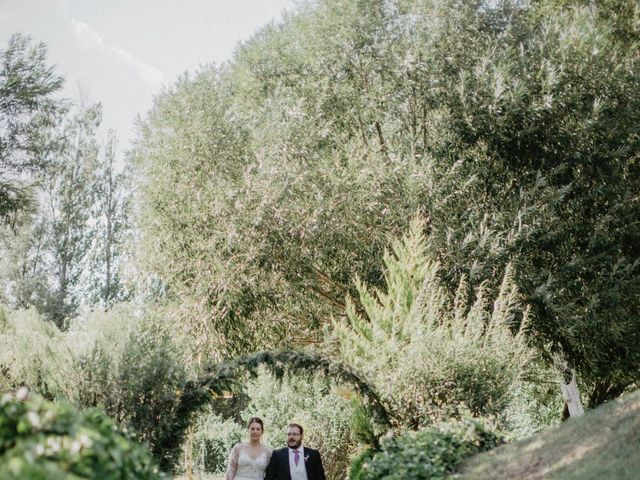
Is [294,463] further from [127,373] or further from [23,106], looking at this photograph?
[23,106]

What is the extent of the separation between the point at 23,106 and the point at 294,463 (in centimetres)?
1220

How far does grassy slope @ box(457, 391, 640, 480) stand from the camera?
5.48 meters

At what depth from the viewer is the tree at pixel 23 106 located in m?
15.1

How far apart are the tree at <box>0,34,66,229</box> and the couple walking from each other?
1003 centimetres

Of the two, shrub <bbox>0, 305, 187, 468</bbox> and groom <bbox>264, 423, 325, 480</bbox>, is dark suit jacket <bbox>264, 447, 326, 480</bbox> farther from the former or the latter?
shrub <bbox>0, 305, 187, 468</bbox>

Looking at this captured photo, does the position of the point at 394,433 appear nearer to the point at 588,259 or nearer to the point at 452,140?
the point at 588,259

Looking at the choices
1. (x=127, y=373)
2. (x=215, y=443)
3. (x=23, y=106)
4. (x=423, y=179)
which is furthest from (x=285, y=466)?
(x=215, y=443)

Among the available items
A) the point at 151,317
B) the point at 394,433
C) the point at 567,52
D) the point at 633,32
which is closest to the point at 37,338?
the point at 151,317

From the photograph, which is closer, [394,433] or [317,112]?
[394,433]

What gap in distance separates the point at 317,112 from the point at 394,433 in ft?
28.8

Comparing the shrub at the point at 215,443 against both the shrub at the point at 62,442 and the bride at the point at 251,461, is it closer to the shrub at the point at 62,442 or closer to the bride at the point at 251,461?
the bride at the point at 251,461

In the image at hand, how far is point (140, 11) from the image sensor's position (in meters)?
18.5

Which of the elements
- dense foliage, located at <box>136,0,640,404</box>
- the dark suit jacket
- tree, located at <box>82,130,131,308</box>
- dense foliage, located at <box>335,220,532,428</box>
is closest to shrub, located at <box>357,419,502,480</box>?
dense foliage, located at <box>335,220,532,428</box>

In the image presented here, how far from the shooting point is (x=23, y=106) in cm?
1532
